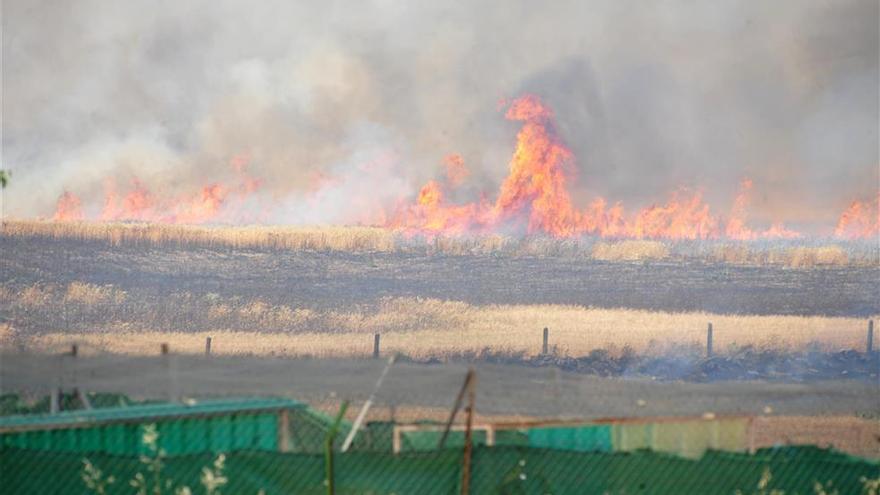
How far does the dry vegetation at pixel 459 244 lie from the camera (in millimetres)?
58719

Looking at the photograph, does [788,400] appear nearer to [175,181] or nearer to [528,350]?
[528,350]

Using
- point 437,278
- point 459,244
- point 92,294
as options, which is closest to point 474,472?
point 92,294

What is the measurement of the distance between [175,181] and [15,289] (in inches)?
392

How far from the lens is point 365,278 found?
184 feet

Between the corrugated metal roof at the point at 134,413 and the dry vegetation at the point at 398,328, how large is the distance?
2416cm

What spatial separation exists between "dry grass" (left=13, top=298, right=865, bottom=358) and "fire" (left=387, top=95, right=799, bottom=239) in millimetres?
8670

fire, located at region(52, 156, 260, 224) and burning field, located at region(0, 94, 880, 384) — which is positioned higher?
fire, located at region(52, 156, 260, 224)

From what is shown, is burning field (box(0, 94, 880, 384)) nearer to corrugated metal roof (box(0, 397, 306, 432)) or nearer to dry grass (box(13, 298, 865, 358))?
dry grass (box(13, 298, 865, 358))

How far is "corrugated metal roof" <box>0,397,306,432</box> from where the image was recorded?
41.1 feet

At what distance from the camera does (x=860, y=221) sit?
5831 centimetres

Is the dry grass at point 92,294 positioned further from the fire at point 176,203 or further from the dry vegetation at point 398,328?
the fire at point 176,203

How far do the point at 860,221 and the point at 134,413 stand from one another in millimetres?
49850

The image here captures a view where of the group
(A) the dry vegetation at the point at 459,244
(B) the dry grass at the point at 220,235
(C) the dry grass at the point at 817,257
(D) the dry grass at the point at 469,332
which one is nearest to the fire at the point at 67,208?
(B) the dry grass at the point at 220,235

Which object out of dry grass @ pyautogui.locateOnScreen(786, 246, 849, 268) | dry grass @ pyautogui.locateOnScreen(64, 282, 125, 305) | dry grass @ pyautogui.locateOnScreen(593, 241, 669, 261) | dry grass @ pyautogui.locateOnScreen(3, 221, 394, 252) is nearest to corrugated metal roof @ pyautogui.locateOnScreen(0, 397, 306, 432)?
dry grass @ pyautogui.locateOnScreen(64, 282, 125, 305)
